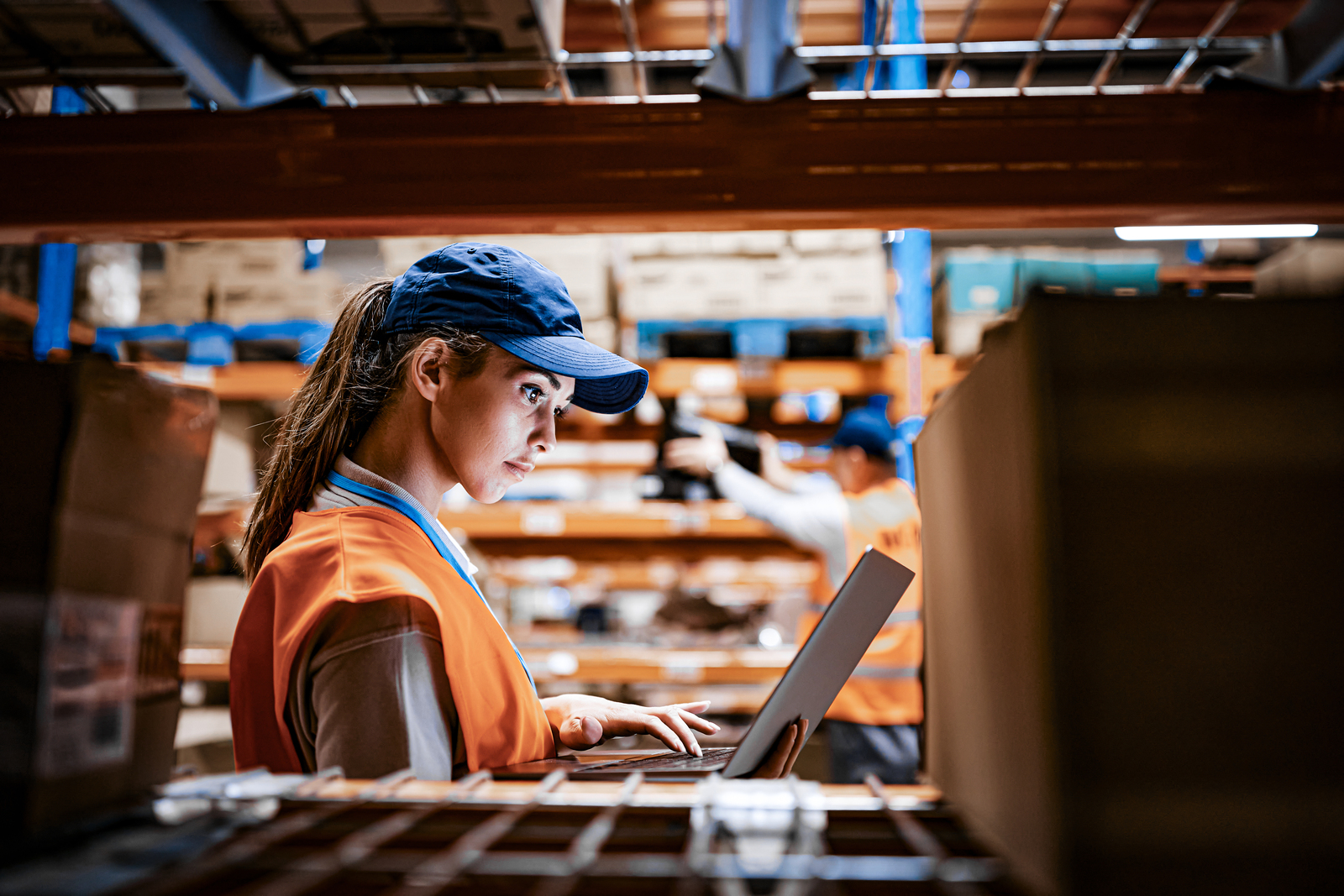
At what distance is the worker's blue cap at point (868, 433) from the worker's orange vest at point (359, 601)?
8.23ft

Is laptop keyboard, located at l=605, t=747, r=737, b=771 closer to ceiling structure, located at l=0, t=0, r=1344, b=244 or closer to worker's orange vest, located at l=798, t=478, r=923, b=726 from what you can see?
ceiling structure, located at l=0, t=0, r=1344, b=244

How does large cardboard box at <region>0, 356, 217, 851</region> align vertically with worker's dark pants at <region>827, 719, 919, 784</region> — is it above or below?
above

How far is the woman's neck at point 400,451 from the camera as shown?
46.7 inches

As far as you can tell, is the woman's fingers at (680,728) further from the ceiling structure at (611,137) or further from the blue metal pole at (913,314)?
the blue metal pole at (913,314)

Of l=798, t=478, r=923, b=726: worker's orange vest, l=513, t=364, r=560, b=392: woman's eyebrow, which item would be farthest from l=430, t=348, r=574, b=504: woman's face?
l=798, t=478, r=923, b=726: worker's orange vest

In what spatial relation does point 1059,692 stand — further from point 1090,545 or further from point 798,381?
point 798,381

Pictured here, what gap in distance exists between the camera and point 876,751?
328cm

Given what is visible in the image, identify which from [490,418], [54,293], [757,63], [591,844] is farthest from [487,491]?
[54,293]

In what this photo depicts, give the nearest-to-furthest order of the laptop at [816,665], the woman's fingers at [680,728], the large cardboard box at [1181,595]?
the large cardboard box at [1181,595]
the laptop at [816,665]
the woman's fingers at [680,728]

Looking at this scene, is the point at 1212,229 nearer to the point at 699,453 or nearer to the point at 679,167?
the point at 679,167

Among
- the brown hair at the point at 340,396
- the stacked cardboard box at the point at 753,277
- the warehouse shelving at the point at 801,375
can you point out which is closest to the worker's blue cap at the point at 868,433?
the warehouse shelving at the point at 801,375

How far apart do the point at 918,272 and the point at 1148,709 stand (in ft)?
10.9

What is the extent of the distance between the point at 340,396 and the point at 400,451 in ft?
0.38

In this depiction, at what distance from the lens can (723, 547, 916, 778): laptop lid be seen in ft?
2.51
